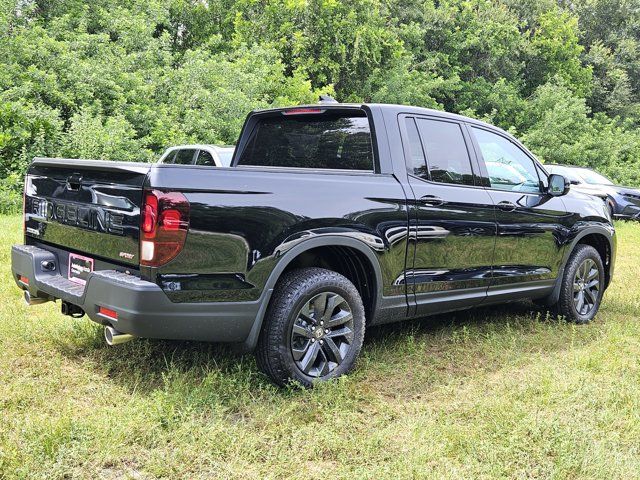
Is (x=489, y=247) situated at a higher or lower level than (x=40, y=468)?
higher

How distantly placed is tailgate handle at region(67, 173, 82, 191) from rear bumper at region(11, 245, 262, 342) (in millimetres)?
580

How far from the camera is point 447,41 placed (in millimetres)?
26703

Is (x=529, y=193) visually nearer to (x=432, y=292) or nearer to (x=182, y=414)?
(x=432, y=292)

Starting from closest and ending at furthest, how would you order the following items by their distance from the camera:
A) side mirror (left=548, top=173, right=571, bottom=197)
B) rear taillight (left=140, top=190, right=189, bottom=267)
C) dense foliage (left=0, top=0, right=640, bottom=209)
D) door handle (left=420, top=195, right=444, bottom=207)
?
1. rear taillight (left=140, top=190, right=189, bottom=267)
2. door handle (left=420, top=195, right=444, bottom=207)
3. side mirror (left=548, top=173, right=571, bottom=197)
4. dense foliage (left=0, top=0, right=640, bottom=209)

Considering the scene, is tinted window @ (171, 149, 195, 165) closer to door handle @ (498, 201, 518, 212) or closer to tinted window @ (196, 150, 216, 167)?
tinted window @ (196, 150, 216, 167)

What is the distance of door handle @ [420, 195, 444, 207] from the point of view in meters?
4.32

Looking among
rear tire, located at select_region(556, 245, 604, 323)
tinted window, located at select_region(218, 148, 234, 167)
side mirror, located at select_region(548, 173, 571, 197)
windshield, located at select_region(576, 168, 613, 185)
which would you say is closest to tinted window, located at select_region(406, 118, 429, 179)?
side mirror, located at select_region(548, 173, 571, 197)

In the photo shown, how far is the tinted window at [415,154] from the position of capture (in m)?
4.39

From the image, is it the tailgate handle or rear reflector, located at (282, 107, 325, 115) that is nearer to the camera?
the tailgate handle

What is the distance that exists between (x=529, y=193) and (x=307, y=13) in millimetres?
17393

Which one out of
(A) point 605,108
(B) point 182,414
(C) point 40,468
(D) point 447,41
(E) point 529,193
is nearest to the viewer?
(C) point 40,468

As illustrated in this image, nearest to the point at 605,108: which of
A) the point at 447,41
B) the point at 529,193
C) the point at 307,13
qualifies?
the point at 447,41

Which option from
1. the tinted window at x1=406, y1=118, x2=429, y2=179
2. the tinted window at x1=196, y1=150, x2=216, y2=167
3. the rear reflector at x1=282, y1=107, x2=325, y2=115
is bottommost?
the tinted window at x1=196, y1=150, x2=216, y2=167

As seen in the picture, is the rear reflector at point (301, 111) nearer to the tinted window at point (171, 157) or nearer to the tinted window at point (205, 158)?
the tinted window at point (205, 158)
